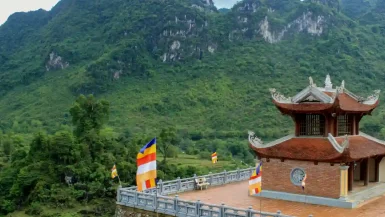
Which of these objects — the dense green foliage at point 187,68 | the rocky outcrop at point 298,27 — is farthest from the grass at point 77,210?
the rocky outcrop at point 298,27

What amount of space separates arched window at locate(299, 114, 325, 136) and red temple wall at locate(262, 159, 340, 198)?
74.8 inches

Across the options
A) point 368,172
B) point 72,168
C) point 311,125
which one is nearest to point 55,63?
point 72,168

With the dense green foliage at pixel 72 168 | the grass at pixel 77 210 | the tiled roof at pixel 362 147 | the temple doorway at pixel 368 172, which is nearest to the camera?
the tiled roof at pixel 362 147

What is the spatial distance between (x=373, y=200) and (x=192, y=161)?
148 ft

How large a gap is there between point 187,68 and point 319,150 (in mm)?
111989

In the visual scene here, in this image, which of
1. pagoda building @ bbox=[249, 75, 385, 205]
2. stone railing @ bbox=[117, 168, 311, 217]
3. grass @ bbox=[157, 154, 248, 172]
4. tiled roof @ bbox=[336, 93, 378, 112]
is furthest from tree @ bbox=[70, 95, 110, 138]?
tiled roof @ bbox=[336, 93, 378, 112]

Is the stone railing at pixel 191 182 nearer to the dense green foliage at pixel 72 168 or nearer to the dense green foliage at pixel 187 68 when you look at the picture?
the dense green foliage at pixel 72 168

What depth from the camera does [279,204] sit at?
73.8ft

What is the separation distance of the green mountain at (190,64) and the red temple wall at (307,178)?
69114 mm

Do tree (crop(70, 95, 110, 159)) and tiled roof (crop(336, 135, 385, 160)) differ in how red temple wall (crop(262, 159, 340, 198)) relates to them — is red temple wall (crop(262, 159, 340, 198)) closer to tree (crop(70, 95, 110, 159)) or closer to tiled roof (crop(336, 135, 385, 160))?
tiled roof (crop(336, 135, 385, 160))

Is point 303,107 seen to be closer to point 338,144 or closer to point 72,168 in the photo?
point 338,144

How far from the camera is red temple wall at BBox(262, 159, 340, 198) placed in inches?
867

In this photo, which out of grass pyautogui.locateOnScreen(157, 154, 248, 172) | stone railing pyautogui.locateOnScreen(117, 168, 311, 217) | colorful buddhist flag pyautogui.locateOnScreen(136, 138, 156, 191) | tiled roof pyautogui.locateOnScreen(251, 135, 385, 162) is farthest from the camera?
grass pyautogui.locateOnScreen(157, 154, 248, 172)

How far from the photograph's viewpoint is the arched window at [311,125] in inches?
935
